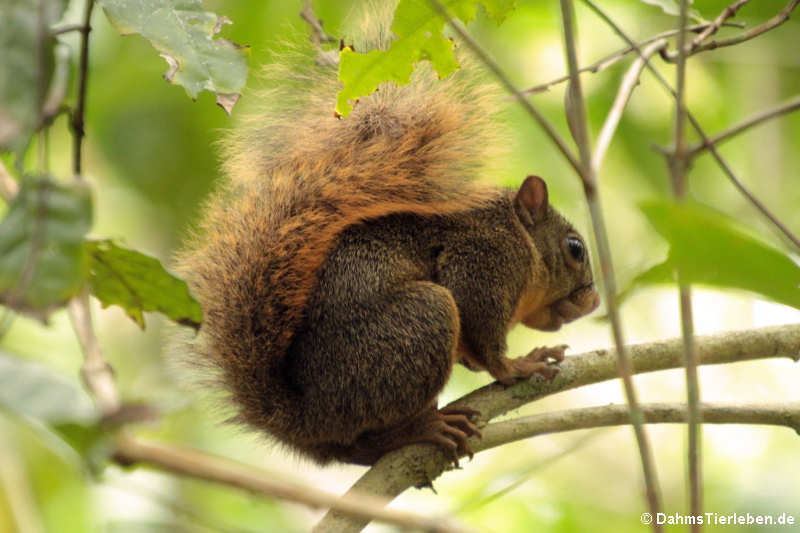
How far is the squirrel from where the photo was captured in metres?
2.07

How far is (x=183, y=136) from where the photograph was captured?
381 cm

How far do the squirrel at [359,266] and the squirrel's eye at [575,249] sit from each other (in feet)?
0.81

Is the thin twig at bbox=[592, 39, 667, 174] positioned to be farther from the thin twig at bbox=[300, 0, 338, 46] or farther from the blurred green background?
the blurred green background

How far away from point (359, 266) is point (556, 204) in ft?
6.45

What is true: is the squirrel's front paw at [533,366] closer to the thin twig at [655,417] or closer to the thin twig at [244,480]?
the thin twig at [655,417]

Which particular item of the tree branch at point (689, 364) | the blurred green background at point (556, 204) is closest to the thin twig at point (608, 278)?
the tree branch at point (689, 364)

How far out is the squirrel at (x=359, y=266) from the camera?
6.80ft

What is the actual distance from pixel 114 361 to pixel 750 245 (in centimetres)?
341

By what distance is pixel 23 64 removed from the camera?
1042 mm

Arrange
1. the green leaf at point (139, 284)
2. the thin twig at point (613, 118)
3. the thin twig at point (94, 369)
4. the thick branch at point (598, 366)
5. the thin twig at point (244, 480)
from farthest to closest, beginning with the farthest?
the thick branch at point (598, 366)
the green leaf at point (139, 284)
the thin twig at point (613, 118)
the thin twig at point (94, 369)
the thin twig at point (244, 480)

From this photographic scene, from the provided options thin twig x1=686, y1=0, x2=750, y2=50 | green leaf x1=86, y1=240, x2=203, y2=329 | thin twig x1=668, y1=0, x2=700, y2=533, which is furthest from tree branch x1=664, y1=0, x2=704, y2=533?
thin twig x1=686, y1=0, x2=750, y2=50

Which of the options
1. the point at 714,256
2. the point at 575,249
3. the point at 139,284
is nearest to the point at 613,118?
the point at 714,256

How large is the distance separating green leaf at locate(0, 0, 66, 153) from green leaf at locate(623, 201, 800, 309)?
26.2 inches

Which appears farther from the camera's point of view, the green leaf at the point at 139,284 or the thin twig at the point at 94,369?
the green leaf at the point at 139,284
